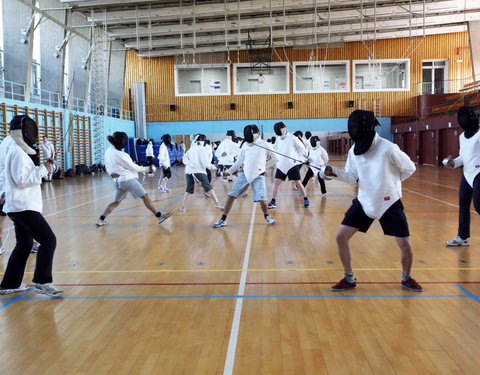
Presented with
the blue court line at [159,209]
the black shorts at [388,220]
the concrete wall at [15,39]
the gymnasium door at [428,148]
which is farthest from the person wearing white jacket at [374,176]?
the gymnasium door at [428,148]

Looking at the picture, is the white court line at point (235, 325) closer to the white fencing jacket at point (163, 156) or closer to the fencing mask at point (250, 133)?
the fencing mask at point (250, 133)

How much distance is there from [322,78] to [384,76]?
3839mm

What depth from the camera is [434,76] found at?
27.8m

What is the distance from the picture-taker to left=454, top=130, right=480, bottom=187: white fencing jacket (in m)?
4.86

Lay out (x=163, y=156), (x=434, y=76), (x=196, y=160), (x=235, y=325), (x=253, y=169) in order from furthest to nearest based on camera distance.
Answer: (x=434, y=76) < (x=163, y=156) < (x=196, y=160) < (x=253, y=169) < (x=235, y=325)

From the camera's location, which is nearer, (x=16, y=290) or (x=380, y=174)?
(x=380, y=174)

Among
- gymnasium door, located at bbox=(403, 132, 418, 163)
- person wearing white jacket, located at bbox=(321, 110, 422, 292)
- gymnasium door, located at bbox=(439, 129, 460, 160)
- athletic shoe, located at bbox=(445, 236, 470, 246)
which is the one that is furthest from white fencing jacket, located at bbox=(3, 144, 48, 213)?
gymnasium door, located at bbox=(403, 132, 418, 163)

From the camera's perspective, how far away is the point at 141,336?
3059mm

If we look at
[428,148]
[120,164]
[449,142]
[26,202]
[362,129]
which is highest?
[449,142]

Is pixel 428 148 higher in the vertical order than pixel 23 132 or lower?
lower

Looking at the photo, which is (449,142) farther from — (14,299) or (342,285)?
(14,299)

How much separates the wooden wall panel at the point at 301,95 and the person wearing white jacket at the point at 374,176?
24.5 meters

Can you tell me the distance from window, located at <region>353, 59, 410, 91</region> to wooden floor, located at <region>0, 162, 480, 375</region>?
2266 cm

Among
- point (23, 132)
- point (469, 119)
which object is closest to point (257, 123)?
point (469, 119)
